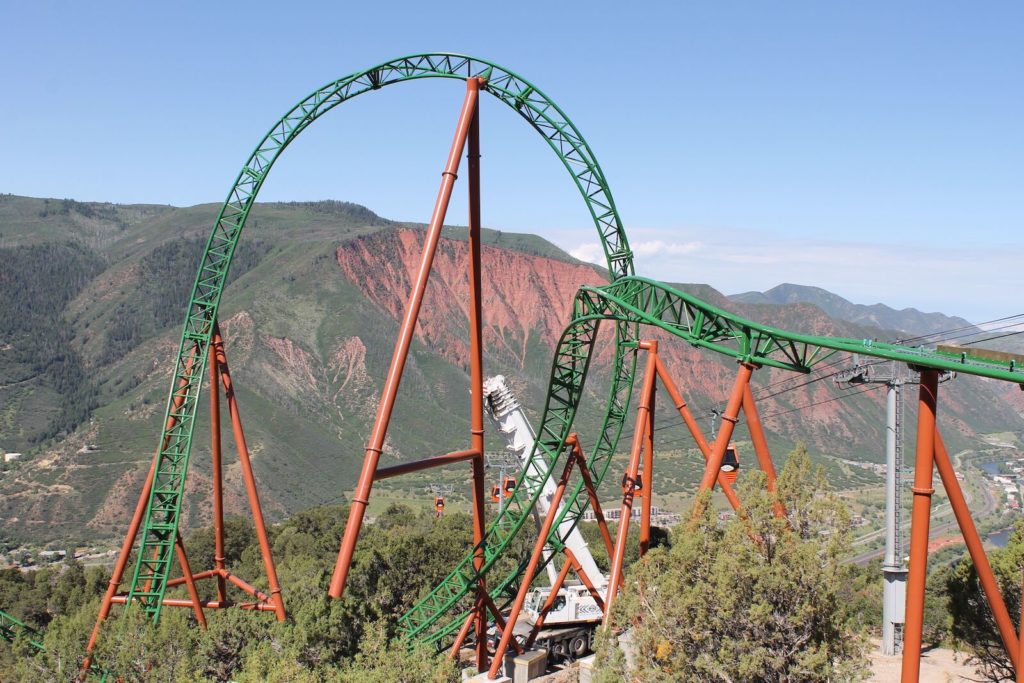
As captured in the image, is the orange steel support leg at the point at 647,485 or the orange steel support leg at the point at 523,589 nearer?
the orange steel support leg at the point at 647,485

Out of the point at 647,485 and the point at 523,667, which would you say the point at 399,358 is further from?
the point at 523,667

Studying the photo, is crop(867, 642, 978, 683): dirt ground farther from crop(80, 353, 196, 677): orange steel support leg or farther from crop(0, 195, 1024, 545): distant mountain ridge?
crop(0, 195, 1024, 545): distant mountain ridge

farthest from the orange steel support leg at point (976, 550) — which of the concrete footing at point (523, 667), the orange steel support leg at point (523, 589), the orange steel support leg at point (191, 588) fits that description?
the orange steel support leg at point (191, 588)

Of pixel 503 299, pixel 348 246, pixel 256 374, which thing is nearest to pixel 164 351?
pixel 256 374

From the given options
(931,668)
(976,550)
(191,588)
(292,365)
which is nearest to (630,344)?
(976,550)

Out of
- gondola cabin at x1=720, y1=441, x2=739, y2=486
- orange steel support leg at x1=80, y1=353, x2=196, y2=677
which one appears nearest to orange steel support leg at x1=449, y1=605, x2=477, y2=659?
gondola cabin at x1=720, y1=441, x2=739, y2=486

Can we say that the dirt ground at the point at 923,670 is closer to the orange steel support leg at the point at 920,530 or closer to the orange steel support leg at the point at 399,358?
the orange steel support leg at the point at 399,358
